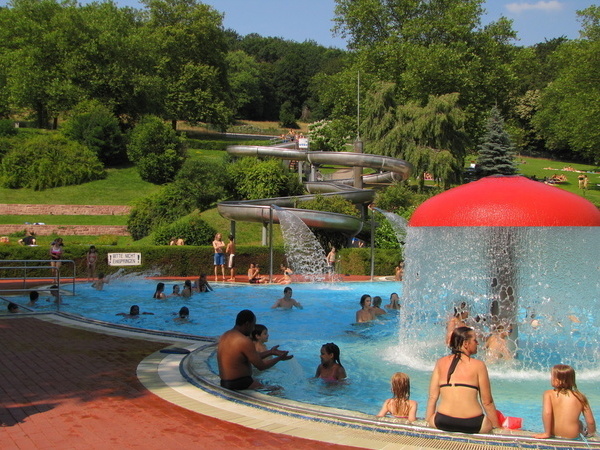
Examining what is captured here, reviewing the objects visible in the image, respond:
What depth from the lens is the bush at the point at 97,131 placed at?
163 feet

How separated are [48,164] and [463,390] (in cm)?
4374

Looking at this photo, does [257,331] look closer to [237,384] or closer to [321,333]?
[237,384]

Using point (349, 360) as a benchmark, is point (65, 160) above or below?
above

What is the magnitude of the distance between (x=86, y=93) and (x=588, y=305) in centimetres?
4844

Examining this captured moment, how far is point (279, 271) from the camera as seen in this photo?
25.5m

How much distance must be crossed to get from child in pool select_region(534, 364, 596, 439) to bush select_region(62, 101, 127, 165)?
46.9 meters

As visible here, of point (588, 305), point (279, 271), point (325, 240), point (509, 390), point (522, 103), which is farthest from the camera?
point (522, 103)

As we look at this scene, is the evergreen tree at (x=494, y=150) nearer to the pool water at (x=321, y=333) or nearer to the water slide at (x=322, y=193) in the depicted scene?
the water slide at (x=322, y=193)

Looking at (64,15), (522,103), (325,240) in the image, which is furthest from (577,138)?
(64,15)

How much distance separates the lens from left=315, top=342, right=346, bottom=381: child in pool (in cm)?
931

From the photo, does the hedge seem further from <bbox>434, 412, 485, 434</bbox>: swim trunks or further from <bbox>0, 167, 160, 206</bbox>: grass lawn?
<bbox>434, 412, 485, 434</bbox>: swim trunks

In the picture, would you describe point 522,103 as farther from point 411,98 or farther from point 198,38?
→ point 198,38

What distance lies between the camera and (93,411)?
732 cm

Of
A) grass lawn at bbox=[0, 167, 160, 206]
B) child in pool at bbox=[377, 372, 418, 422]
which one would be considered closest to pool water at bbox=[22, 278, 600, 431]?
child in pool at bbox=[377, 372, 418, 422]
